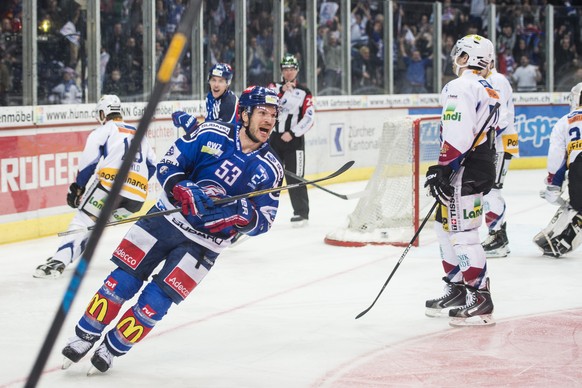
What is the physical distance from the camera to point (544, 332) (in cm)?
493

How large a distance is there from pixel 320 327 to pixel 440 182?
95 cm

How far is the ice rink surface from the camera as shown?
4.12 m

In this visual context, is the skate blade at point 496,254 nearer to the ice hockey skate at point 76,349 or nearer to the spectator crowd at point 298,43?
the ice hockey skate at point 76,349

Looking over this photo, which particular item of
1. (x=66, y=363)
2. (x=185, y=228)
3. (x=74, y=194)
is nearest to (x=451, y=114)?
(x=185, y=228)

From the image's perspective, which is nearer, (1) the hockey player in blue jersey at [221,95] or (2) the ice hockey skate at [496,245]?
(2) the ice hockey skate at [496,245]

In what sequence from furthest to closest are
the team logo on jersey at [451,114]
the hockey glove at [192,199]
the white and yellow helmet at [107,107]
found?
the white and yellow helmet at [107,107] < the team logo on jersey at [451,114] < the hockey glove at [192,199]

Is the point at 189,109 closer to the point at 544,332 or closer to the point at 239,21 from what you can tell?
the point at 239,21

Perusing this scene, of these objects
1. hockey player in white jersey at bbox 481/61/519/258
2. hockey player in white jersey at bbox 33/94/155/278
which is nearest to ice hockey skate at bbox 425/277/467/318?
hockey player in white jersey at bbox 481/61/519/258

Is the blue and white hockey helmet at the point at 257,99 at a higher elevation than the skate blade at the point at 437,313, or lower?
higher

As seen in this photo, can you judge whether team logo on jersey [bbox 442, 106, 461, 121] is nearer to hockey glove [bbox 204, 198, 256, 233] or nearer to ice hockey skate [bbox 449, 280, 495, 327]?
ice hockey skate [bbox 449, 280, 495, 327]

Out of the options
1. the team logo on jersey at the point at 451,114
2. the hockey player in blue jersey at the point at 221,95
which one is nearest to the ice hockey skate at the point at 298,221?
the hockey player in blue jersey at the point at 221,95

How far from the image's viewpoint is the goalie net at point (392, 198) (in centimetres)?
772

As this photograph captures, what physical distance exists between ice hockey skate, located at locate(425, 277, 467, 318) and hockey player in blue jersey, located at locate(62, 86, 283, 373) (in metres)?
1.53

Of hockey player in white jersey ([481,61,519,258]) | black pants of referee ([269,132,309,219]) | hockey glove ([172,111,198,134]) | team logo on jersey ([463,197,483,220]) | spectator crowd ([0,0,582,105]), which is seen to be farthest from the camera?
black pants of referee ([269,132,309,219])
